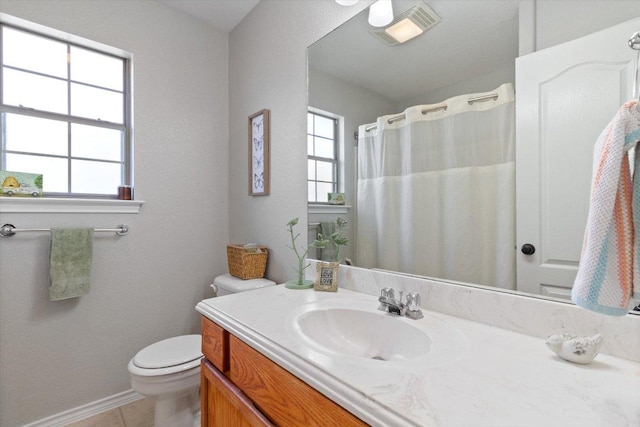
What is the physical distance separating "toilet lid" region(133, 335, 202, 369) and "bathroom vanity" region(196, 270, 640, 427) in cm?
43

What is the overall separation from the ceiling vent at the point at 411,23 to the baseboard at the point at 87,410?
7.78 feet

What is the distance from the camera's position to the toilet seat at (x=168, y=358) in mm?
1348

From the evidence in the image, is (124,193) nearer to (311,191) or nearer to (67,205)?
(67,205)

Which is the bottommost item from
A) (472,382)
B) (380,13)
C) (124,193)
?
(472,382)

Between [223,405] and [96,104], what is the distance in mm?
1887

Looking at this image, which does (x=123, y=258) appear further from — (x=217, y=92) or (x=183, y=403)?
(x=217, y=92)

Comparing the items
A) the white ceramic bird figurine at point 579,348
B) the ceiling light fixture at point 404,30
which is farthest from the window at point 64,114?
the white ceramic bird figurine at point 579,348

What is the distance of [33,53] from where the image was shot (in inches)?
65.4

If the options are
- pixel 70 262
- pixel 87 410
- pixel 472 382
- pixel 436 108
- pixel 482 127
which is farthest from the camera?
pixel 87 410

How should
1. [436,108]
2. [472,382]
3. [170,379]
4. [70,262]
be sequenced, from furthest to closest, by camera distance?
[70,262] < [170,379] < [436,108] < [472,382]

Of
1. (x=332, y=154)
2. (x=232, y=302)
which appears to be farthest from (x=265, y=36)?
(x=232, y=302)

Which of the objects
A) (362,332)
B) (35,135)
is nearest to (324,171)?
(362,332)

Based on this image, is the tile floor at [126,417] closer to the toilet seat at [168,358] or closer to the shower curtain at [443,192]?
the toilet seat at [168,358]

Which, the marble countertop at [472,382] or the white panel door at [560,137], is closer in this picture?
the marble countertop at [472,382]
